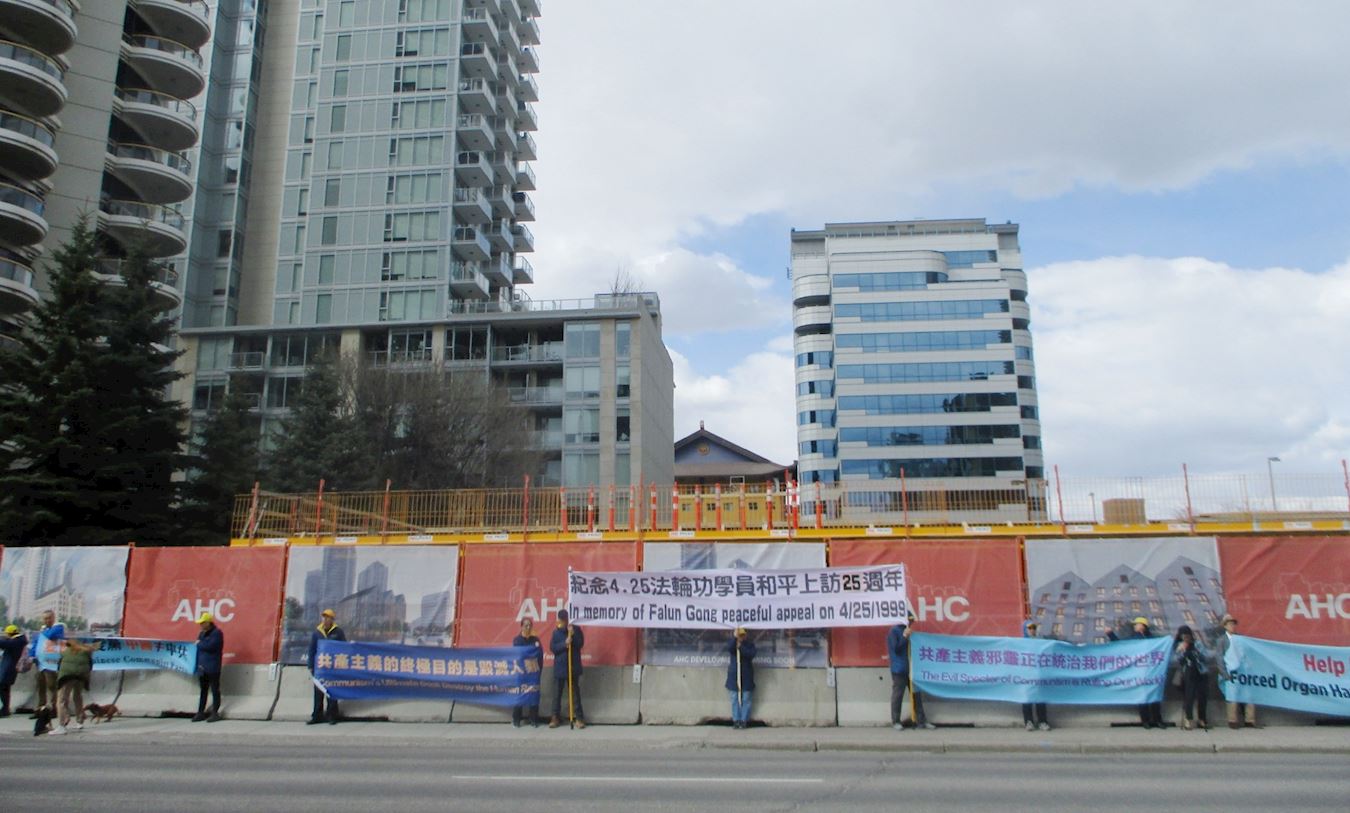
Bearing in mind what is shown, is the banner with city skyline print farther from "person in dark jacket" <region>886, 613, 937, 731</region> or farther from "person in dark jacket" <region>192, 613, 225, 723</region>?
"person in dark jacket" <region>886, 613, 937, 731</region>

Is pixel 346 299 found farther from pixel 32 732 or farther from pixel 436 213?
pixel 32 732

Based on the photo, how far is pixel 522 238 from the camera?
3012 inches

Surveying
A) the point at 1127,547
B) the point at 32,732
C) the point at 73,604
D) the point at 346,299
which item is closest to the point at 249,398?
the point at 346,299

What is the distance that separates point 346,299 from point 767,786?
58232mm

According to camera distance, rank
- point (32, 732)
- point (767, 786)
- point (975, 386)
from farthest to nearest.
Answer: point (975, 386) < point (32, 732) < point (767, 786)

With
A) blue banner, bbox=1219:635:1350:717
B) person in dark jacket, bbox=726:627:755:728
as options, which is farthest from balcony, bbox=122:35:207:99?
blue banner, bbox=1219:635:1350:717

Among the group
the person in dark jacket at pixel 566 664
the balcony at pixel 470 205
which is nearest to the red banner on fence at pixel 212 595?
the person in dark jacket at pixel 566 664

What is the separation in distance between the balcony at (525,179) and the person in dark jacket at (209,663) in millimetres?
65544

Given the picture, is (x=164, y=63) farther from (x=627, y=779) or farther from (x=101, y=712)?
(x=627, y=779)

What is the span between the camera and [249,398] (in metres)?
42.5

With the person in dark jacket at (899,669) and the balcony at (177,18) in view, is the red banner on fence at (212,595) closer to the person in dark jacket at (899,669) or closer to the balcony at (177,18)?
the person in dark jacket at (899,669)

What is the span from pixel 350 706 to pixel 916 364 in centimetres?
7931

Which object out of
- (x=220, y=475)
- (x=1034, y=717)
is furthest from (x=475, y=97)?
(x=1034, y=717)

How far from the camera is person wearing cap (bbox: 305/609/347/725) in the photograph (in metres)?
14.6
